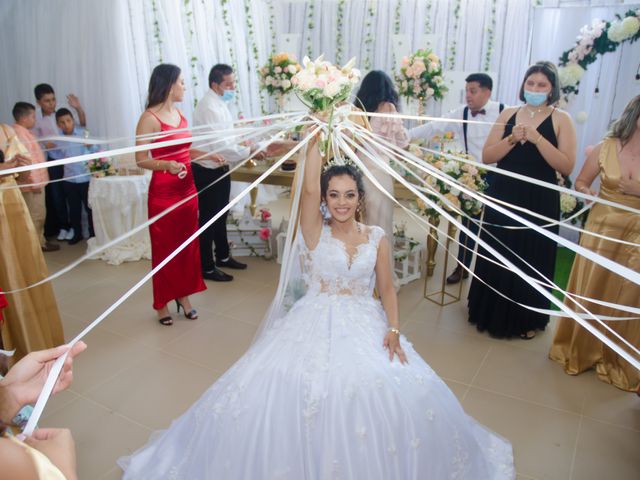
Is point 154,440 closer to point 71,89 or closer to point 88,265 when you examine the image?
point 88,265

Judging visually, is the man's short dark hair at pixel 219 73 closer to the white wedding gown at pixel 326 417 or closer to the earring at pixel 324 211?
the earring at pixel 324 211

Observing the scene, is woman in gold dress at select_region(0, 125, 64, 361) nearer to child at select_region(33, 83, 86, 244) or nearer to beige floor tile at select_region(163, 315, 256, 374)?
beige floor tile at select_region(163, 315, 256, 374)

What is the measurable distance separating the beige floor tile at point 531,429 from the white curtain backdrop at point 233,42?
3.96 metres

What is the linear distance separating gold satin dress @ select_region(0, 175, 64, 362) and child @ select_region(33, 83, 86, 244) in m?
2.99

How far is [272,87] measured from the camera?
5.48 metres

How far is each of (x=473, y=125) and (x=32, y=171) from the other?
372 centimetres

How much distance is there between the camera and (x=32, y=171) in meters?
2.98

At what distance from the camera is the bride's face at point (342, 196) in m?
2.29

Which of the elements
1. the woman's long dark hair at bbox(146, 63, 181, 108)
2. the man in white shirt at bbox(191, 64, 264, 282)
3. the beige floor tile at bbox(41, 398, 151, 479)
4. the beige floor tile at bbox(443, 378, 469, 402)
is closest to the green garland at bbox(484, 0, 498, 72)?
the man in white shirt at bbox(191, 64, 264, 282)

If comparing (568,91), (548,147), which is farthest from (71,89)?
(568,91)

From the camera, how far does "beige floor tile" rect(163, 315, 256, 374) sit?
10.8ft

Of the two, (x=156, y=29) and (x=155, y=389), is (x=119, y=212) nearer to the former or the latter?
(x=156, y=29)

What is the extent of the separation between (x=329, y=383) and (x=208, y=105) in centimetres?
350

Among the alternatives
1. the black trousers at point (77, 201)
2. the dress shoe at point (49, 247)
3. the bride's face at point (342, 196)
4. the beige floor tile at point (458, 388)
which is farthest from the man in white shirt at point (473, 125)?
the dress shoe at point (49, 247)
